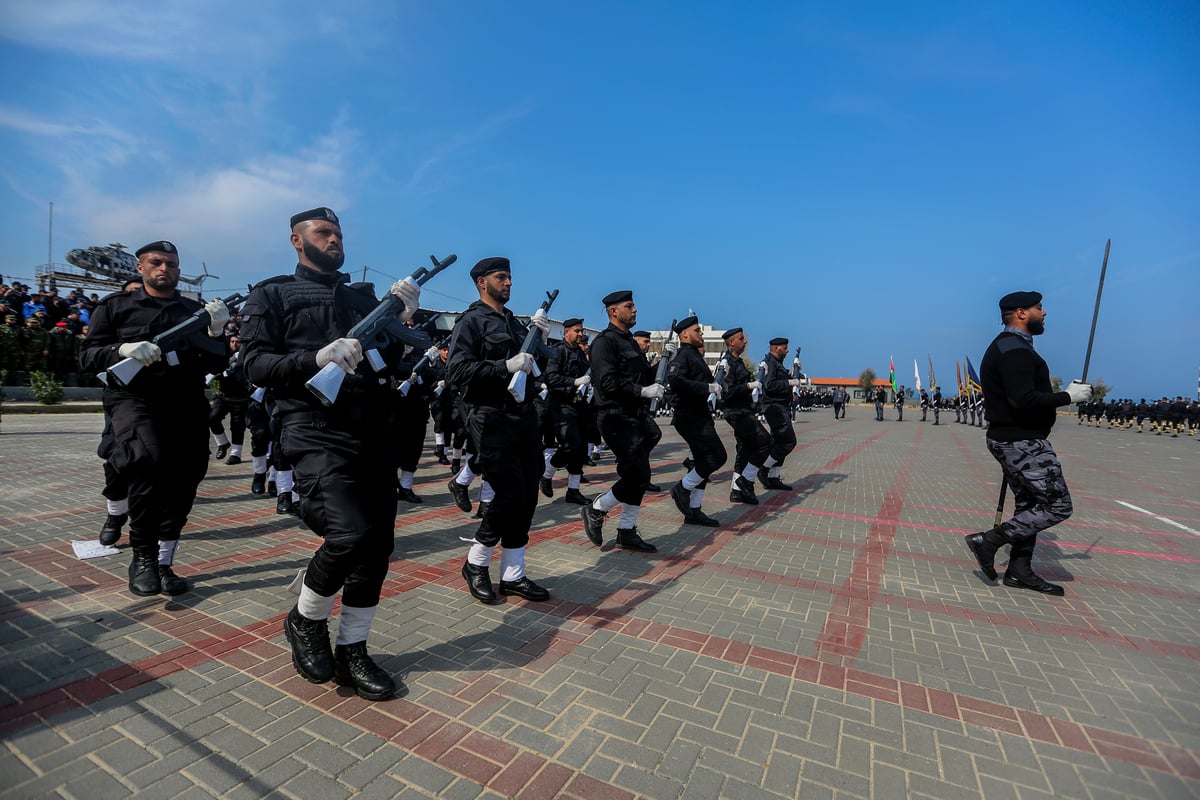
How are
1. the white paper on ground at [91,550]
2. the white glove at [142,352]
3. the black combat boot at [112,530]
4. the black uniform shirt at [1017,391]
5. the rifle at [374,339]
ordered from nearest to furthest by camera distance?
the rifle at [374,339], the white glove at [142,352], the black uniform shirt at [1017,391], the white paper on ground at [91,550], the black combat boot at [112,530]

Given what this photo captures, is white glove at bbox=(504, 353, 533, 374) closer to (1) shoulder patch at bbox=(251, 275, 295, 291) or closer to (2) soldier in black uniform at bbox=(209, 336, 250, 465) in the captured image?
(1) shoulder patch at bbox=(251, 275, 295, 291)

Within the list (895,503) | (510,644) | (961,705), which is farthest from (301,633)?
(895,503)

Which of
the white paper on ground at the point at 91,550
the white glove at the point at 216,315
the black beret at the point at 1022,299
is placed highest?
the black beret at the point at 1022,299

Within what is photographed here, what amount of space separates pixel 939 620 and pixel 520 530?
3.08m

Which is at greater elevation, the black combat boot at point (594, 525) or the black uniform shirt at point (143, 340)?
the black uniform shirt at point (143, 340)

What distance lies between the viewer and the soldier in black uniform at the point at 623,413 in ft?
18.4

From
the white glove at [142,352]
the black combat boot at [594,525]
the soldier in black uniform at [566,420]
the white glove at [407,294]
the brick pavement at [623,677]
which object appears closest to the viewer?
the brick pavement at [623,677]

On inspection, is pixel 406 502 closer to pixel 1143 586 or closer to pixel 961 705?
pixel 961 705

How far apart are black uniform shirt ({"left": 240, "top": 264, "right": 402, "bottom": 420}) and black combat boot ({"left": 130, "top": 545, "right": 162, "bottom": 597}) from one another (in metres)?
2.08

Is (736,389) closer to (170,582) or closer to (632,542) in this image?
(632,542)

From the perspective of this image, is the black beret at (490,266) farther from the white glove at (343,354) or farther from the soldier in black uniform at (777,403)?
the soldier in black uniform at (777,403)

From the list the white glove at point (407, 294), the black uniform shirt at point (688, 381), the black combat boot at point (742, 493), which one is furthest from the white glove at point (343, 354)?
the black combat boot at point (742, 493)

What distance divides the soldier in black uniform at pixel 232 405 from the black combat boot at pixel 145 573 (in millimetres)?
3703

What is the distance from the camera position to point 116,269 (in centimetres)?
4819
